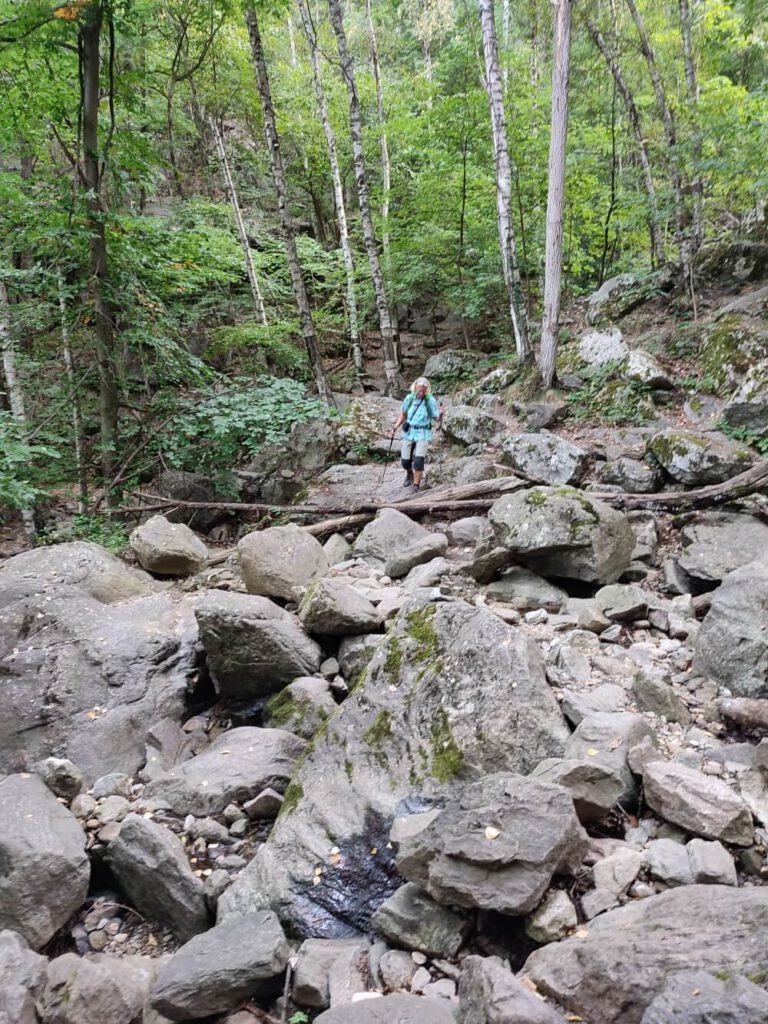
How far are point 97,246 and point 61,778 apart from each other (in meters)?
8.51

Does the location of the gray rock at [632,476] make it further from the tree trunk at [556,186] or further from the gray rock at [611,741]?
the gray rock at [611,741]

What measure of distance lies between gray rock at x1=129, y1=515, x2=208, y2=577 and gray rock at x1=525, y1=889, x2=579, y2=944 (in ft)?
20.5

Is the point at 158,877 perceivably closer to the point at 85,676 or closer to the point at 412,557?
the point at 85,676

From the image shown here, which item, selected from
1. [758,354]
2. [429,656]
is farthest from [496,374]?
[429,656]

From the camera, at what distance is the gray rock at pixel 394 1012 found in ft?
7.78

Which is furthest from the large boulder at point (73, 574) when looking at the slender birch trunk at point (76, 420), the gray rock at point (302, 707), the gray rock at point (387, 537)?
the slender birch trunk at point (76, 420)

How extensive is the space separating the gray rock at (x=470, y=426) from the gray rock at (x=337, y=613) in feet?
20.6

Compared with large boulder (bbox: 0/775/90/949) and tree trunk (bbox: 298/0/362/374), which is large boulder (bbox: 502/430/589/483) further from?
tree trunk (bbox: 298/0/362/374)

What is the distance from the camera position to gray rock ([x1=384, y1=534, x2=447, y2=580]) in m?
7.13

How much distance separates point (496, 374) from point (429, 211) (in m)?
6.34

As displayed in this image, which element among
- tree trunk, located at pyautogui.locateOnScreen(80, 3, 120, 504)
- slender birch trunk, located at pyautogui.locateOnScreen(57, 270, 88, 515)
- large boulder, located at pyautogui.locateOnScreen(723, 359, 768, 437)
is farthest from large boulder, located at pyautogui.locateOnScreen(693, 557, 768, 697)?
slender birch trunk, located at pyautogui.locateOnScreen(57, 270, 88, 515)

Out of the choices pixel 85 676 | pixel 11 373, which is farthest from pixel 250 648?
pixel 11 373

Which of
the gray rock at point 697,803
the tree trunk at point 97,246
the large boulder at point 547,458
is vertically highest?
the tree trunk at point 97,246

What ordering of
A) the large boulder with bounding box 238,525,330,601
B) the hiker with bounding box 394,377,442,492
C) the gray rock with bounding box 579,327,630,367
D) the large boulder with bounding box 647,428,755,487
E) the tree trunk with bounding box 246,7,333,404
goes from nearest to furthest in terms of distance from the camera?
1. the large boulder with bounding box 238,525,330,601
2. the large boulder with bounding box 647,428,755,487
3. the hiker with bounding box 394,377,442,492
4. the tree trunk with bounding box 246,7,333,404
5. the gray rock with bounding box 579,327,630,367
